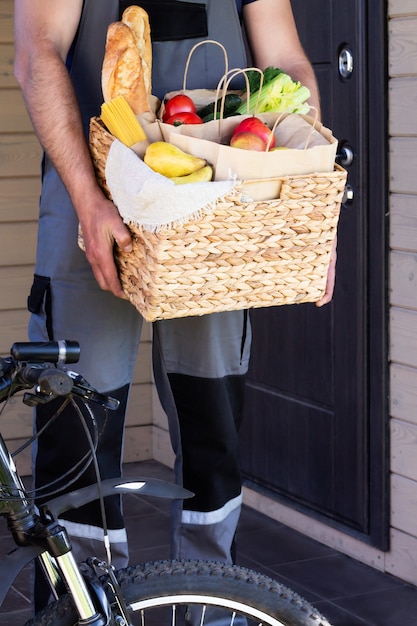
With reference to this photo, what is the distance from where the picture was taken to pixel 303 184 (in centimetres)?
182

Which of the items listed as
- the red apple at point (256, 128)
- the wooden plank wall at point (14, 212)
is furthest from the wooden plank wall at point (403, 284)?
the wooden plank wall at point (14, 212)

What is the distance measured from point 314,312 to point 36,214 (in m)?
1.17

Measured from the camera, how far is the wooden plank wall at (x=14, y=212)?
12.1 feet

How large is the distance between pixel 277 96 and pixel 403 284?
3.00ft

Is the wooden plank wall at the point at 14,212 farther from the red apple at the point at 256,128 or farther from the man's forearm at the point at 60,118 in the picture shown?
the red apple at the point at 256,128

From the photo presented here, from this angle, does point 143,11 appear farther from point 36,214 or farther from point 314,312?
point 36,214

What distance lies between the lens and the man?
1.99 m

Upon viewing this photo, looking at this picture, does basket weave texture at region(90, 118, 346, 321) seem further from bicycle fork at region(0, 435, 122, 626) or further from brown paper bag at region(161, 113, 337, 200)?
bicycle fork at region(0, 435, 122, 626)

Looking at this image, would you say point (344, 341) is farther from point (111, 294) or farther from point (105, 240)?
point (105, 240)

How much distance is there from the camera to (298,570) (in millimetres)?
3037

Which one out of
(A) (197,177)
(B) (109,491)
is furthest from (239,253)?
(B) (109,491)

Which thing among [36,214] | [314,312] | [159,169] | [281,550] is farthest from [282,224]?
[36,214]

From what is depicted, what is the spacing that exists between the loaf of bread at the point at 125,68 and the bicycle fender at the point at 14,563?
0.82 m

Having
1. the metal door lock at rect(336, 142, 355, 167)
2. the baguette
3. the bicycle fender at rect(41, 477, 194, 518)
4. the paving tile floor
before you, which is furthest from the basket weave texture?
the paving tile floor
